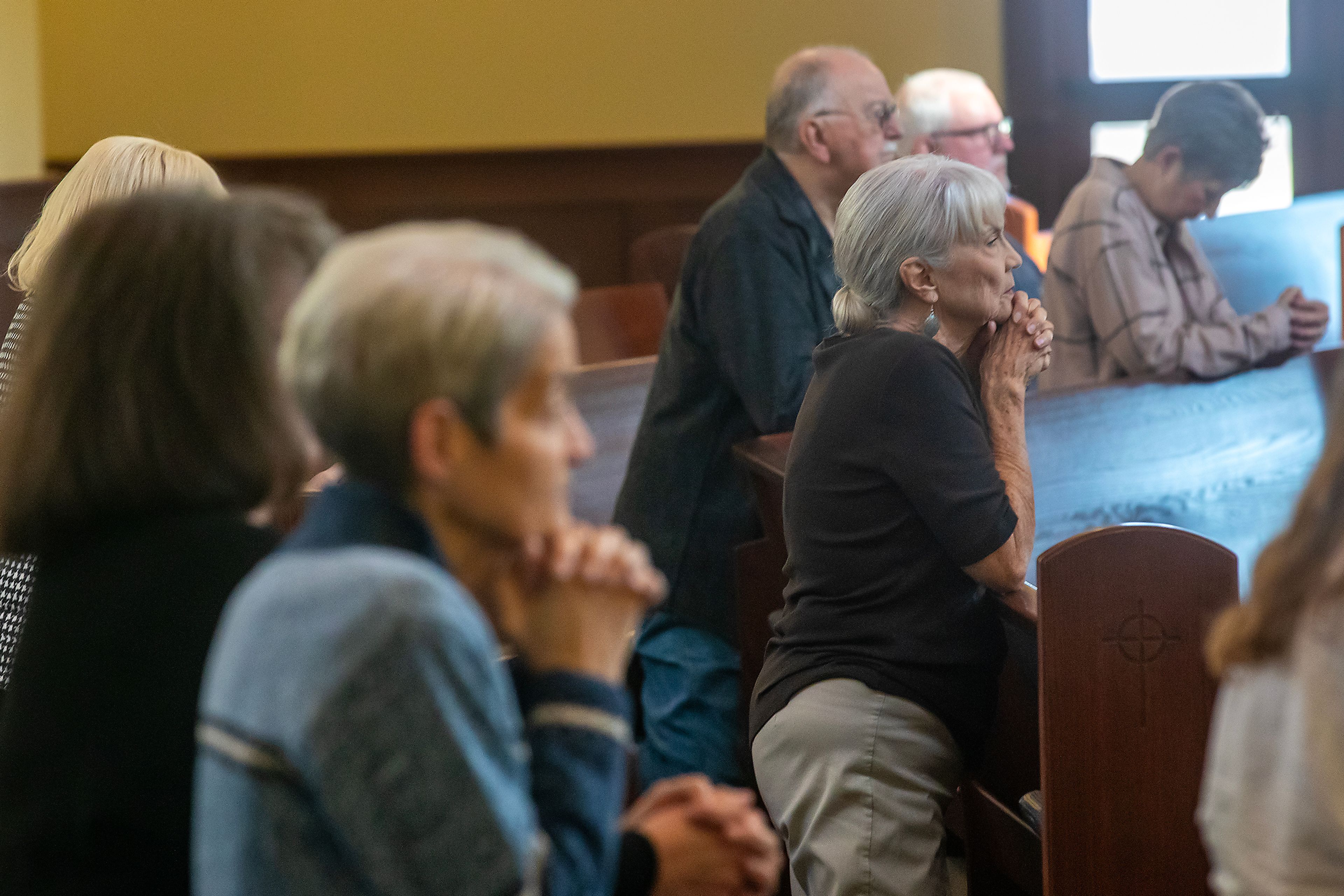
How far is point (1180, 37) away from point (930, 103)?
2.39 metres

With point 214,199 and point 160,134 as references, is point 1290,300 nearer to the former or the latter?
point 214,199

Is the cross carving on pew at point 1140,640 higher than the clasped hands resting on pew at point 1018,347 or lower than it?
lower

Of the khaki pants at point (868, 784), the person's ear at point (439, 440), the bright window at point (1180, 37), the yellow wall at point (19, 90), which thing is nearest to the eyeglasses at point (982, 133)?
the bright window at point (1180, 37)

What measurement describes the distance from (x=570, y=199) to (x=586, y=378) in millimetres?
2926

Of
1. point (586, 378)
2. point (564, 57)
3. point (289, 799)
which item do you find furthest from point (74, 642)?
point (564, 57)

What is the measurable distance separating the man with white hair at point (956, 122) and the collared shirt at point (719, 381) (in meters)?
1.52

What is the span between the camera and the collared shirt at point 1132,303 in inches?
129

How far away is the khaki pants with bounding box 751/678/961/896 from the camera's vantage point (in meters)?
2.00

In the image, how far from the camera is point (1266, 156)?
624 cm

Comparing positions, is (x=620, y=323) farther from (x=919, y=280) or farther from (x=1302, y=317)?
(x=919, y=280)

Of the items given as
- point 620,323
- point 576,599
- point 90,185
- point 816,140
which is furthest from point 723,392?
point 576,599

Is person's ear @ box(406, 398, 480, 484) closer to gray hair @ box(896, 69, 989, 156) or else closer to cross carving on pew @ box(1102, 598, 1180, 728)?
cross carving on pew @ box(1102, 598, 1180, 728)

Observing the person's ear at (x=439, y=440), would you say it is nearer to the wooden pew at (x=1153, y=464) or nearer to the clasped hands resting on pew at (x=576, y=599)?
the clasped hands resting on pew at (x=576, y=599)

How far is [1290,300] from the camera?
3.38 metres
